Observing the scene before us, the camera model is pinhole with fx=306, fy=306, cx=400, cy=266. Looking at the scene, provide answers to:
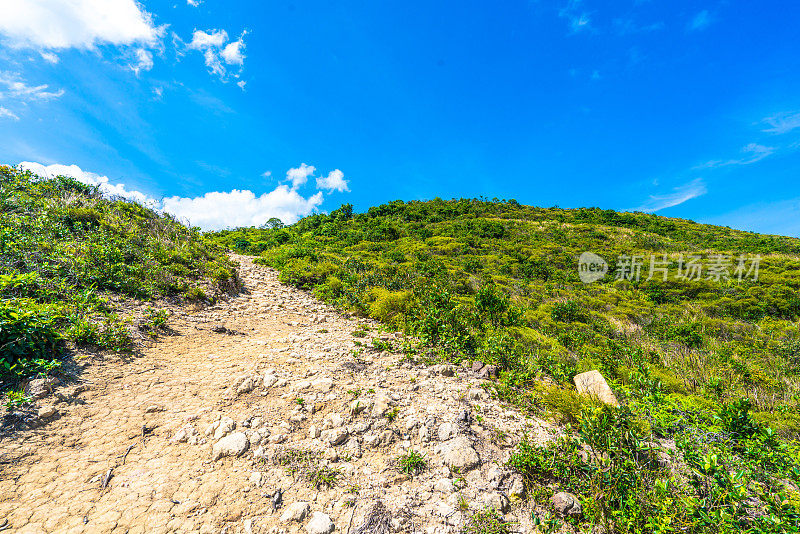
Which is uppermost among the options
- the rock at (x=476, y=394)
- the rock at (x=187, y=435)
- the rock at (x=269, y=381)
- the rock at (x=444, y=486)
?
the rock at (x=476, y=394)

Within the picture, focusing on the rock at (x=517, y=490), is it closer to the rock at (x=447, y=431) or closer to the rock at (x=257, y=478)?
the rock at (x=447, y=431)

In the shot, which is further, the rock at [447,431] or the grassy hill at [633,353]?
the rock at [447,431]

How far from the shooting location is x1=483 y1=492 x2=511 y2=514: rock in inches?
115

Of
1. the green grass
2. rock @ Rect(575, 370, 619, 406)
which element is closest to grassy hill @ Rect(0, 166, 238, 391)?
the green grass

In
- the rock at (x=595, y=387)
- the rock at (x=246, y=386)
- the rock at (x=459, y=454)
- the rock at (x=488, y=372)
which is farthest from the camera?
the rock at (x=488, y=372)

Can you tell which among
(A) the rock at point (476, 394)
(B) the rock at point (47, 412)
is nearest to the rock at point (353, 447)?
(A) the rock at point (476, 394)

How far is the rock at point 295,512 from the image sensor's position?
2.64 m

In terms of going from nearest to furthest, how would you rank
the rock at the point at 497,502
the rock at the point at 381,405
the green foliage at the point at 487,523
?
the green foliage at the point at 487,523 < the rock at the point at 497,502 < the rock at the point at 381,405

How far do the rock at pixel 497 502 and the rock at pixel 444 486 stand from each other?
33 centimetres

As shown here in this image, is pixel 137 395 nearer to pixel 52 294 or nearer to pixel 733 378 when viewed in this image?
pixel 52 294

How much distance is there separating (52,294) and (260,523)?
6.11m

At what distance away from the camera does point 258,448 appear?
3354mm

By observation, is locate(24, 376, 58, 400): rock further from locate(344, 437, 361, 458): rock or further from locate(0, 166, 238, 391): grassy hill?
locate(344, 437, 361, 458): rock

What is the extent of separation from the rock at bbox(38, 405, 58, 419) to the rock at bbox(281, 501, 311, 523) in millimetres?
2966
